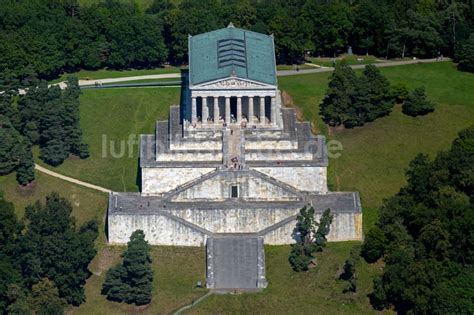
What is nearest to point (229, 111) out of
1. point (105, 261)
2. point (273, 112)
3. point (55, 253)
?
point (273, 112)

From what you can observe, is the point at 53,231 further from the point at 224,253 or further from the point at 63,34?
the point at 63,34

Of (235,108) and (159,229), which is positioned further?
(235,108)

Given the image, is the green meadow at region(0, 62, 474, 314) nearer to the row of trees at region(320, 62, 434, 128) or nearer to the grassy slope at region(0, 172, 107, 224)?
the grassy slope at region(0, 172, 107, 224)

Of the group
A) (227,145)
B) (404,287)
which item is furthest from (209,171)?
(404,287)

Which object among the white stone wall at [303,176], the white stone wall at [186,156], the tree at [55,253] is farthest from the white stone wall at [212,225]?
the white stone wall at [186,156]

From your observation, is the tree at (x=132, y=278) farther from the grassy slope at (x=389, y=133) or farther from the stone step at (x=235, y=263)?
the grassy slope at (x=389, y=133)

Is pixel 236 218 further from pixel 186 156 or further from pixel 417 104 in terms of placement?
pixel 417 104

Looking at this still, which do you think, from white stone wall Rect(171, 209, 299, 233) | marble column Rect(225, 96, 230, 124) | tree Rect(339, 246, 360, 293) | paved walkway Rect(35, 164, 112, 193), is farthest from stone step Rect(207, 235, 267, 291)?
paved walkway Rect(35, 164, 112, 193)
